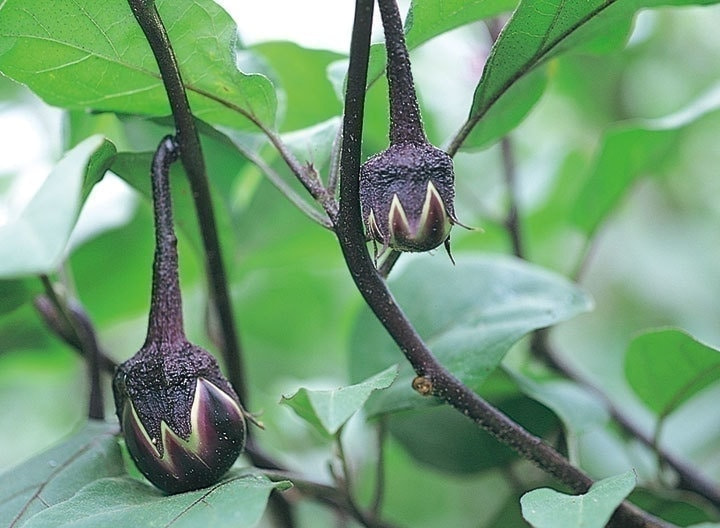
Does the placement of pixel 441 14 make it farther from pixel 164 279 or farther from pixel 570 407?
pixel 570 407

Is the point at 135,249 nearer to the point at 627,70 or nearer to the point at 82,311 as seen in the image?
the point at 82,311

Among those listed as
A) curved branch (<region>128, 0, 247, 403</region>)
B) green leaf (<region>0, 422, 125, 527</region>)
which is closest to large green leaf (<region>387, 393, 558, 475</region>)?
curved branch (<region>128, 0, 247, 403</region>)

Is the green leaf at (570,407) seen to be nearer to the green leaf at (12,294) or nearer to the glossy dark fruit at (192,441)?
the glossy dark fruit at (192,441)

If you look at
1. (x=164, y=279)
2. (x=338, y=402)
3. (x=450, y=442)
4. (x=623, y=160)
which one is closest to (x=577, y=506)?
(x=338, y=402)

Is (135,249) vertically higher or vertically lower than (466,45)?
lower

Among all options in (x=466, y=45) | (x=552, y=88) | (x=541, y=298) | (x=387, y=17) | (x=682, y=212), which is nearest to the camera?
(x=387, y=17)

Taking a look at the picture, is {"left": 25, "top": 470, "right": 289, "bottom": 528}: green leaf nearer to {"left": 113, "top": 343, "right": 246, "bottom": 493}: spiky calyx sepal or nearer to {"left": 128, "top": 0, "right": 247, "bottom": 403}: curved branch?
{"left": 113, "top": 343, "right": 246, "bottom": 493}: spiky calyx sepal

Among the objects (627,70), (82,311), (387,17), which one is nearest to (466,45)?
(627,70)
